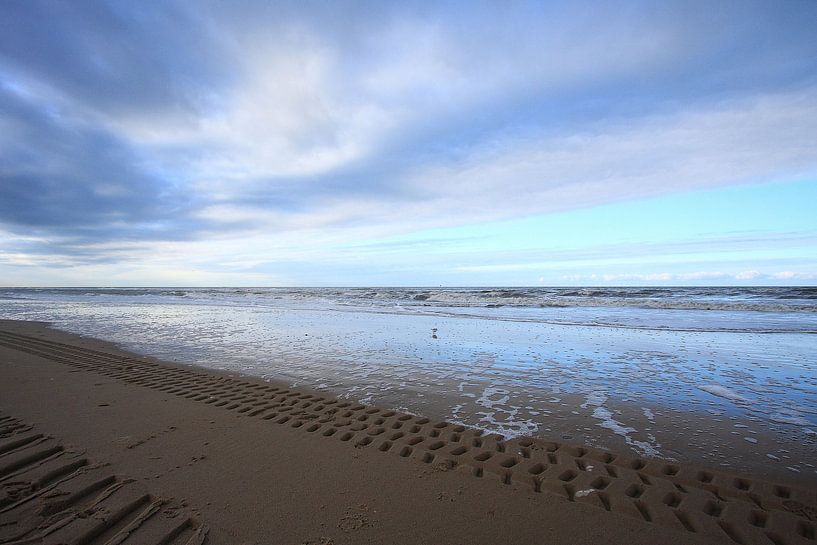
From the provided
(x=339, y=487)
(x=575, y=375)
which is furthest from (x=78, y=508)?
(x=575, y=375)

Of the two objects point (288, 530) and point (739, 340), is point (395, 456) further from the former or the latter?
point (739, 340)

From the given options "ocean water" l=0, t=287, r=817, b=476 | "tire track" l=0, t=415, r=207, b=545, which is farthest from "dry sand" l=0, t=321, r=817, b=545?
"ocean water" l=0, t=287, r=817, b=476

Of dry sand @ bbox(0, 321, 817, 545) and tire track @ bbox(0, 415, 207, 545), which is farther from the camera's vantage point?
dry sand @ bbox(0, 321, 817, 545)

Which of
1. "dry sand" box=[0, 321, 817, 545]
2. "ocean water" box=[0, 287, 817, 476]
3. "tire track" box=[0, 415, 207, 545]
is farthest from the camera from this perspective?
"ocean water" box=[0, 287, 817, 476]

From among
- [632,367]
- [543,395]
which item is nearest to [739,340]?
[632,367]

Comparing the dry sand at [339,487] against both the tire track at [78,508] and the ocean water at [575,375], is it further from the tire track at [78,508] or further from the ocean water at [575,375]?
the ocean water at [575,375]

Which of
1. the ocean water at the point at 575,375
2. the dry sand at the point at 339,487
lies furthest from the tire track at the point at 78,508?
the ocean water at the point at 575,375

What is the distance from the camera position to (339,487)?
3320mm

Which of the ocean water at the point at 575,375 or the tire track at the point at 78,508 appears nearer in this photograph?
the tire track at the point at 78,508

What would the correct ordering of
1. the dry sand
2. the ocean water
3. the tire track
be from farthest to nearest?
1. the ocean water
2. the dry sand
3. the tire track

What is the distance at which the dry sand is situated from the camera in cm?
273

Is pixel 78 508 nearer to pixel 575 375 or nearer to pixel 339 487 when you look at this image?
pixel 339 487

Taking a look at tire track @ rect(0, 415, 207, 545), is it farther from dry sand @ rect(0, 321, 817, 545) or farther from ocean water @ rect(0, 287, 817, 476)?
ocean water @ rect(0, 287, 817, 476)

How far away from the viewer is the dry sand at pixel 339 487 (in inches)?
108
